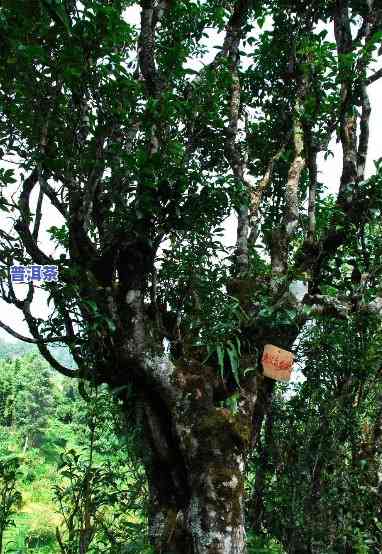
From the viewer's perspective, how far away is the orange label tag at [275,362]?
3418mm

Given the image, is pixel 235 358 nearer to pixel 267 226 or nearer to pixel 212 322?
pixel 212 322

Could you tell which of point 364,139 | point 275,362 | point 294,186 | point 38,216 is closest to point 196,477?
point 275,362

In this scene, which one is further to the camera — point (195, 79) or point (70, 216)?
point (195, 79)

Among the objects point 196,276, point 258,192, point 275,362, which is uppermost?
point 258,192

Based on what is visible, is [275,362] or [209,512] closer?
[209,512]

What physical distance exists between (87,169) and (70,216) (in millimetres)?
369

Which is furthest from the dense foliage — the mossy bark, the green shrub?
the green shrub

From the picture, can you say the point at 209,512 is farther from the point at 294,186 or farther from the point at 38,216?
the point at 294,186

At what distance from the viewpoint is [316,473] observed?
388 centimetres

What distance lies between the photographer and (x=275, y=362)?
135 inches

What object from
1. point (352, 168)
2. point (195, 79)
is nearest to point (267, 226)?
point (352, 168)

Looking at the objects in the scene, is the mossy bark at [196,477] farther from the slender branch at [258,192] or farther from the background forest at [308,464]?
the slender branch at [258,192]

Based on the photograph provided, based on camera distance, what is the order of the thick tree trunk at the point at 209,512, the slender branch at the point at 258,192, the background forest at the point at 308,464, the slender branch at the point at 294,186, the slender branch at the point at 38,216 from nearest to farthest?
1. the thick tree trunk at the point at 209,512
2. the slender branch at the point at 38,216
3. the background forest at the point at 308,464
4. the slender branch at the point at 294,186
5. the slender branch at the point at 258,192

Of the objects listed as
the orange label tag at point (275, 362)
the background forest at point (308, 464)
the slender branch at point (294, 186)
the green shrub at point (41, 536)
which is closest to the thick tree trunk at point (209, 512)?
the background forest at point (308, 464)
